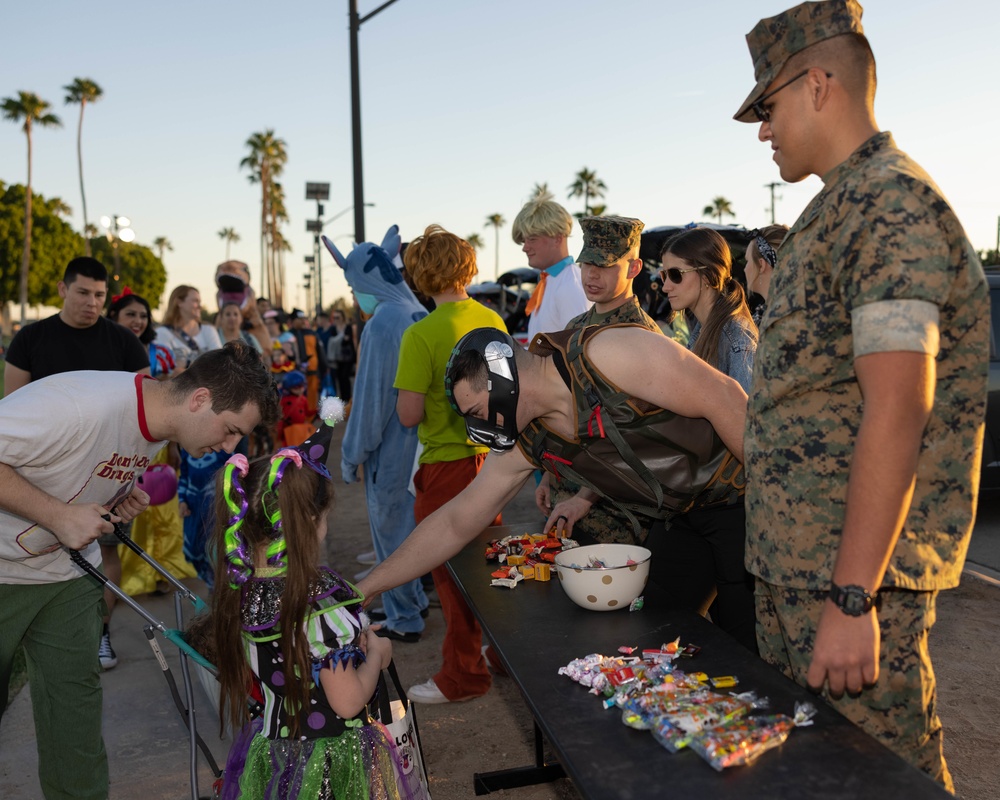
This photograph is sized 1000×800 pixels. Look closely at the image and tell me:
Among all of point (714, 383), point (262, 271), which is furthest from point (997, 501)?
point (262, 271)

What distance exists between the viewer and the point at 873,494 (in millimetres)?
1616

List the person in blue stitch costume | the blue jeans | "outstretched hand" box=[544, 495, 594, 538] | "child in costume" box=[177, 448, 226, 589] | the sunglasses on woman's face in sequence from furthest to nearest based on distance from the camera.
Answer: "child in costume" box=[177, 448, 226, 589] → the blue jeans → the person in blue stitch costume → the sunglasses on woman's face → "outstretched hand" box=[544, 495, 594, 538]

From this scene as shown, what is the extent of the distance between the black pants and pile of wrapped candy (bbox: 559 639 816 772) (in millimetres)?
954

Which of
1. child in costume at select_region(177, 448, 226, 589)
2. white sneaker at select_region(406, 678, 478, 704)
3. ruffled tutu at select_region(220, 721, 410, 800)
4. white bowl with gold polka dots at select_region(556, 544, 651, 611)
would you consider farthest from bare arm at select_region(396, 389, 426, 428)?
ruffled tutu at select_region(220, 721, 410, 800)

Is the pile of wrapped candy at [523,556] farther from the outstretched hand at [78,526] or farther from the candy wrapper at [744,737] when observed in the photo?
the outstretched hand at [78,526]

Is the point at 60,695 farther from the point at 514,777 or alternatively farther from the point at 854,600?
the point at 854,600

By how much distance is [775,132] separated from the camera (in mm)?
1977

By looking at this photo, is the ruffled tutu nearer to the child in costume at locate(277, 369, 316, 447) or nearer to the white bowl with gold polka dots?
the white bowl with gold polka dots

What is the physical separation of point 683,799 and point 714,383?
139 cm

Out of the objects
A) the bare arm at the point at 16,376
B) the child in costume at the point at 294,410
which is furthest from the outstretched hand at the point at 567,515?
the child in costume at the point at 294,410

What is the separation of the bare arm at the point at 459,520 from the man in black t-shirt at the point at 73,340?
3012 mm

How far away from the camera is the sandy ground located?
3516 mm

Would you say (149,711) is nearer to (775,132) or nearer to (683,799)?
(683,799)

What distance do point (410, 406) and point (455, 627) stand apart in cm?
116
